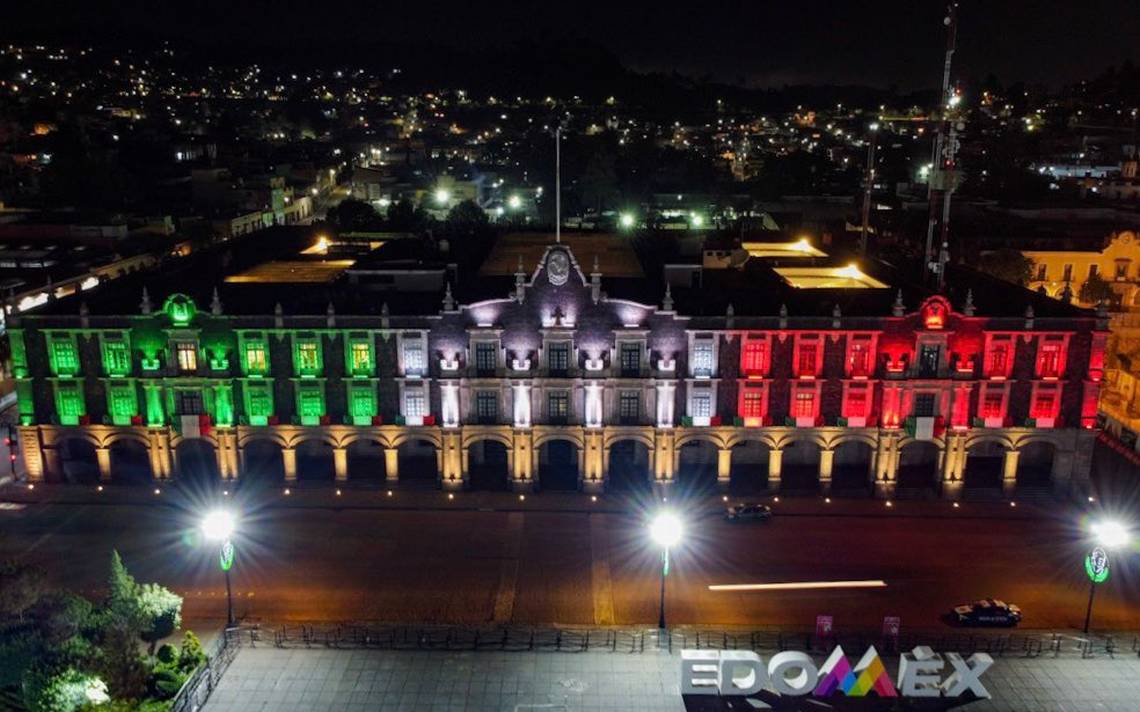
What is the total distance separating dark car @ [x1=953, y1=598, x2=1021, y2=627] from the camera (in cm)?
5047

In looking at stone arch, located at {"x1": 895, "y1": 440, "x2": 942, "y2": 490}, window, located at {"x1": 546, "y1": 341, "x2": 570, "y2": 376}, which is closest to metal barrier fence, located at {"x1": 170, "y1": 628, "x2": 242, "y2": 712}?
window, located at {"x1": 546, "y1": 341, "x2": 570, "y2": 376}

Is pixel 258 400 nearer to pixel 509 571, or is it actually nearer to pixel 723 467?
pixel 509 571

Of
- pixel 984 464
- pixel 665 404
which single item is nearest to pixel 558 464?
pixel 665 404

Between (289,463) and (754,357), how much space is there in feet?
114

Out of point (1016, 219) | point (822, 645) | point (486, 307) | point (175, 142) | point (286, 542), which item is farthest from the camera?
point (175, 142)

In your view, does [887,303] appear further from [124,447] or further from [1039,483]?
[124,447]

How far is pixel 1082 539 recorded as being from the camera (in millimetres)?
61875

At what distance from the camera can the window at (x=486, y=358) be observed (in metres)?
65.6

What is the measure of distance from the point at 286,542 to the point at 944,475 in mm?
46320

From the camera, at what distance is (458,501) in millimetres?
66750

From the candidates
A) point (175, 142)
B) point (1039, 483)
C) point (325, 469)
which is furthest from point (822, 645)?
point (175, 142)

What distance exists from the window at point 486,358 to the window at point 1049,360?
38.4 m

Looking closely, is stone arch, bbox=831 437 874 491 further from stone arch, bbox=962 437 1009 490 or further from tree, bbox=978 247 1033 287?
tree, bbox=978 247 1033 287

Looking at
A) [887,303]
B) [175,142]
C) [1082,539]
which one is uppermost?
[175,142]
